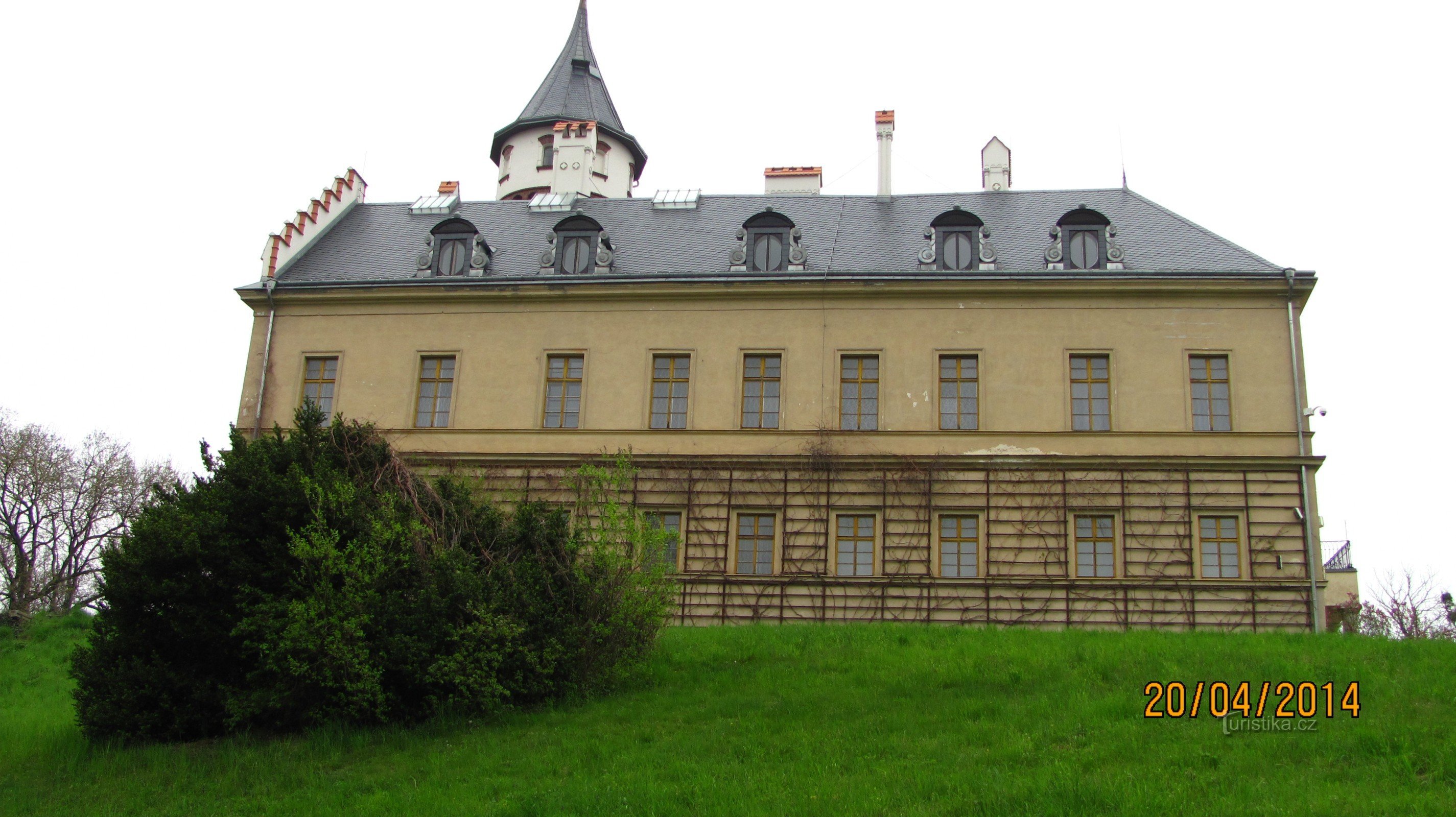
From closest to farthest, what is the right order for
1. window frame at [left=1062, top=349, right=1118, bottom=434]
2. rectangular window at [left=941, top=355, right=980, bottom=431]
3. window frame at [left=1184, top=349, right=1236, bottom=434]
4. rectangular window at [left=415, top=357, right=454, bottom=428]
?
window frame at [left=1184, top=349, right=1236, bottom=434] → window frame at [left=1062, top=349, right=1118, bottom=434] → rectangular window at [left=941, top=355, right=980, bottom=431] → rectangular window at [left=415, top=357, right=454, bottom=428]

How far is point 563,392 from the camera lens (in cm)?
2761

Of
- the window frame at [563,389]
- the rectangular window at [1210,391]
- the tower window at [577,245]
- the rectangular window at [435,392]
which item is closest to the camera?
the rectangular window at [1210,391]

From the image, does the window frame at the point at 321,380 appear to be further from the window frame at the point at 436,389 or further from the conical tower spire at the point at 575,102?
the conical tower spire at the point at 575,102

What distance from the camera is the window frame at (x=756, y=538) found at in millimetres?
25719

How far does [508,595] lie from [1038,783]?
25.0 ft

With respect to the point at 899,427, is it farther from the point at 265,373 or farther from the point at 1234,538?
the point at 265,373

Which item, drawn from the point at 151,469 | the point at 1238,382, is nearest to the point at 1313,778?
the point at 1238,382

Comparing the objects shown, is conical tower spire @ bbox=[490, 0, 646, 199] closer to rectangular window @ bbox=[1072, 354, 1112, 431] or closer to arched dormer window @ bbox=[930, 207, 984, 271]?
arched dormer window @ bbox=[930, 207, 984, 271]

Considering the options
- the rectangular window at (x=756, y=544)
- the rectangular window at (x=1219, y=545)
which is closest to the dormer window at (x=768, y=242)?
the rectangular window at (x=756, y=544)

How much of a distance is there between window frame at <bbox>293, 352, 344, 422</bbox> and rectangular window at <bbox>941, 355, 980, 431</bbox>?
13.7 m

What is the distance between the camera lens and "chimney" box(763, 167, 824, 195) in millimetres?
33062

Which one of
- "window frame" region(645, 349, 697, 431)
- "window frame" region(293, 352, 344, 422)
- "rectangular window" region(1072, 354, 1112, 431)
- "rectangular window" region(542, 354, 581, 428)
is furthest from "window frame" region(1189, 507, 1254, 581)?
"window frame" region(293, 352, 344, 422)

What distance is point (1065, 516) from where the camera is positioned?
82.4 feet
